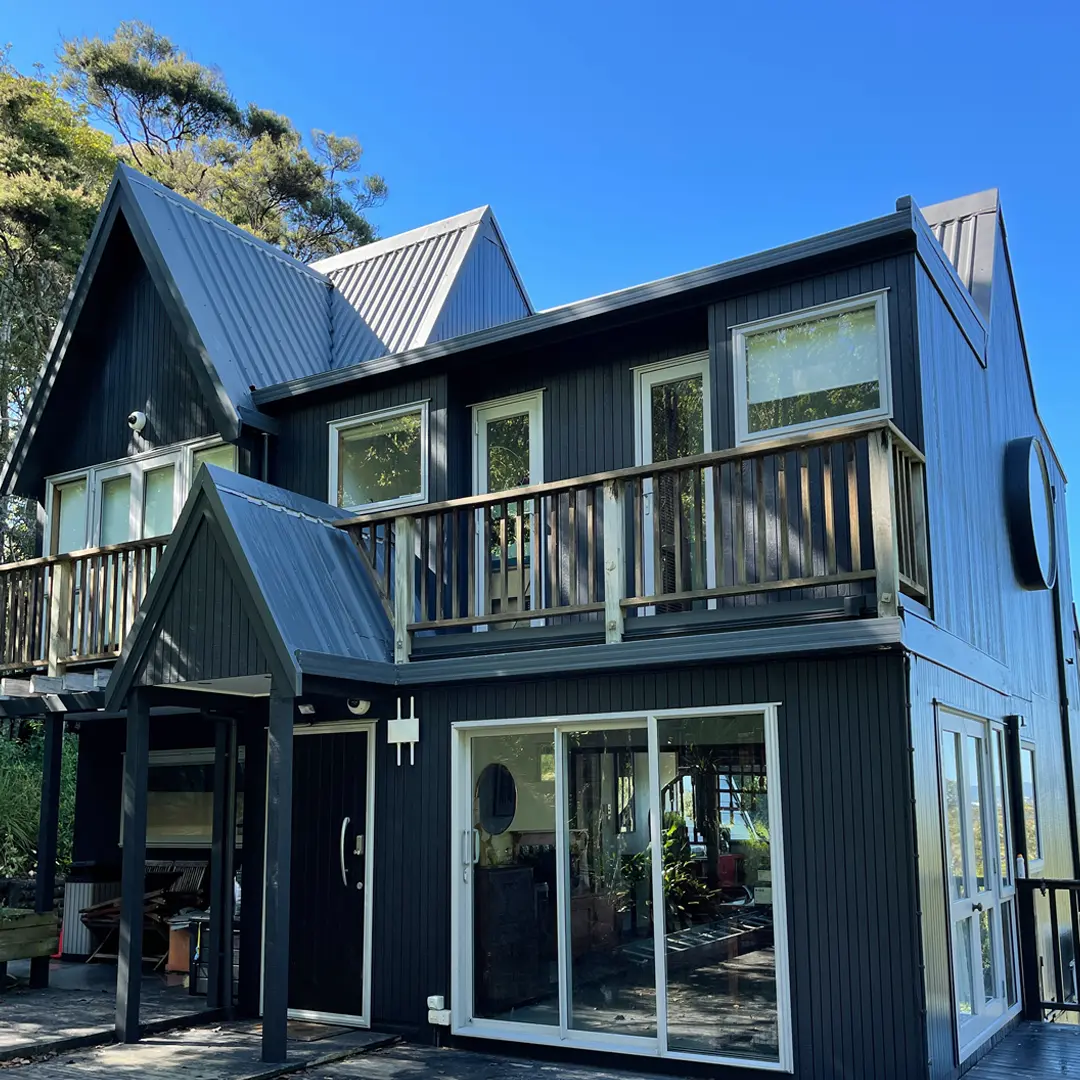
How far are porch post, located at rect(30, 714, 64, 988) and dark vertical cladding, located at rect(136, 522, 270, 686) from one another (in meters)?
2.91

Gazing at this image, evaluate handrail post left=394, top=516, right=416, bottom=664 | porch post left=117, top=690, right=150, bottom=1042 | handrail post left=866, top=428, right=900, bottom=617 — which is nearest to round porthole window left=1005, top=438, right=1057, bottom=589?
handrail post left=866, top=428, right=900, bottom=617

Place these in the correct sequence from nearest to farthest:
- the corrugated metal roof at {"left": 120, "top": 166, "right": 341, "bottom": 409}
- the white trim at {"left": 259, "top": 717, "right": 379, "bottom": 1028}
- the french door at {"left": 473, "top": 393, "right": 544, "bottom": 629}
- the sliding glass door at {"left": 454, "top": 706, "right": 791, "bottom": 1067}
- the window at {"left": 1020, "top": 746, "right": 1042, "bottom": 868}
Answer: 1. the sliding glass door at {"left": 454, "top": 706, "right": 791, "bottom": 1067}
2. the white trim at {"left": 259, "top": 717, "right": 379, "bottom": 1028}
3. the french door at {"left": 473, "top": 393, "right": 544, "bottom": 629}
4. the window at {"left": 1020, "top": 746, "right": 1042, "bottom": 868}
5. the corrugated metal roof at {"left": 120, "top": 166, "right": 341, "bottom": 409}

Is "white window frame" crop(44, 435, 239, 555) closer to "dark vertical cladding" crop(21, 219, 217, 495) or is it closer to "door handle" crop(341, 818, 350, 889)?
"dark vertical cladding" crop(21, 219, 217, 495)

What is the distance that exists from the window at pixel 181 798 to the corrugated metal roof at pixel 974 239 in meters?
8.64

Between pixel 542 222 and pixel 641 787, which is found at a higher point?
pixel 542 222

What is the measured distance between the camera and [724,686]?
729cm

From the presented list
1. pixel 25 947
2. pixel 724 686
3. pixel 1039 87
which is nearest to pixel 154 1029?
pixel 25 947

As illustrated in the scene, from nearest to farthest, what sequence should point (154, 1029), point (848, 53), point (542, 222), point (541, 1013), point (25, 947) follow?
point (541, 1013) < point (154, 1029) < point (25, 947) < point (848, 53) < point (542, 222)

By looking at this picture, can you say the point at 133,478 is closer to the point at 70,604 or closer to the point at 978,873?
the point at 70,604

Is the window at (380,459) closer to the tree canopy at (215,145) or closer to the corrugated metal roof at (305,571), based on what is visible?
the corrugated metal roof at (305,571)

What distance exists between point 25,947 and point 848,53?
755 inches

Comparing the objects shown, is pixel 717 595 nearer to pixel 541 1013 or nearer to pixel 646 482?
pixel 646 482

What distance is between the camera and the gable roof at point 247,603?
7559 millimetres

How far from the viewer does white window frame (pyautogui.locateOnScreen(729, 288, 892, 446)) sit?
7.82m
